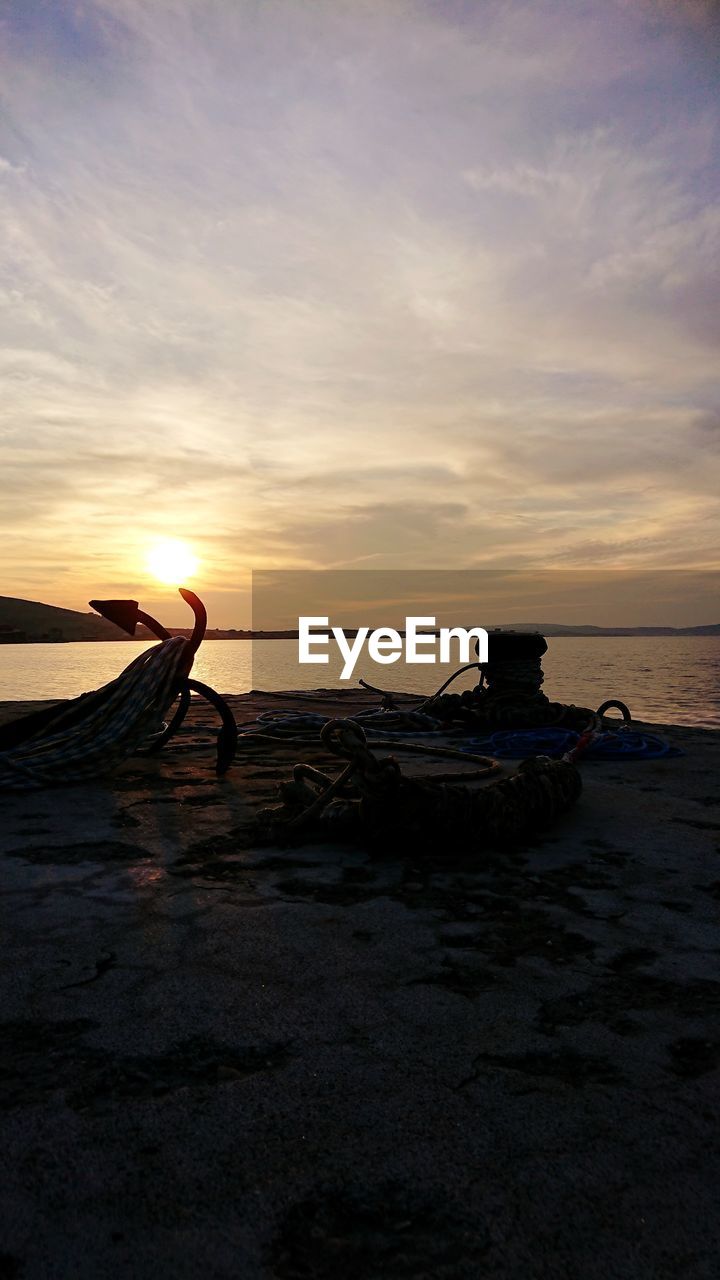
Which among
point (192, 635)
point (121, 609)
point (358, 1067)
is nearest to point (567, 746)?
point (192, 635)

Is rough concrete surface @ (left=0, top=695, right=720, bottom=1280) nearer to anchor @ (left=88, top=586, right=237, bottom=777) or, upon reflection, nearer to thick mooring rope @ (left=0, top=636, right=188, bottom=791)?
thick mooring rope @ (left=0, top=636, right=188, bottom=791)

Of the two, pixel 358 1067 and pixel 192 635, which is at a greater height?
pixel 192 635

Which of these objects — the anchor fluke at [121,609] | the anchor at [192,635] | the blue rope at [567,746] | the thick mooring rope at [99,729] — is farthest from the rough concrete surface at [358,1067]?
the blue rope at [567,746]

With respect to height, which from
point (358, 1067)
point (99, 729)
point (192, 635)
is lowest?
point (358, 1067)

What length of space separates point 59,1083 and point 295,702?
10.8m

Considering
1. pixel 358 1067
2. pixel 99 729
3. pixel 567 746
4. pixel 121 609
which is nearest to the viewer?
pixel 358 1067

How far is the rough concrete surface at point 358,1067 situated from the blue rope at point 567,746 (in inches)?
128

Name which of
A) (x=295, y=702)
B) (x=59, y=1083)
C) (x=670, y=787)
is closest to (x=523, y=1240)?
(x=59, y=1083)

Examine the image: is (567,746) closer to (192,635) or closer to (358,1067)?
(192,635)

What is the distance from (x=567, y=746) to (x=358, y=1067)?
579 cm

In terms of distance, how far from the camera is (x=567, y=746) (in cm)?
734

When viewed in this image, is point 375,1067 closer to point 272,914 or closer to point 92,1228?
point 92,1228

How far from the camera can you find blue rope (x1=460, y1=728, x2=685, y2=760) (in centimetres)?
680

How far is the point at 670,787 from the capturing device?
18.0 feet
